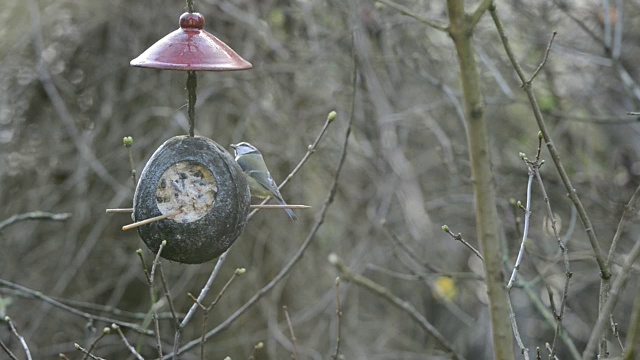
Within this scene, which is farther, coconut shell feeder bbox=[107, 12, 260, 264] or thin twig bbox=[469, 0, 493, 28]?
coconut shell feeder bbox=[107, 12, 260, 264]

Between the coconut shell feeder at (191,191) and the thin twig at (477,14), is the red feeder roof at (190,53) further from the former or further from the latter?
the thin twig at (477,14)

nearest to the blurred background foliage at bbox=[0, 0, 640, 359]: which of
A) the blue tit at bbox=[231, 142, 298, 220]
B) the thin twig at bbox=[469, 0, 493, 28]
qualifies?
the blue tit at bbox=[231, 142, 298, 220]

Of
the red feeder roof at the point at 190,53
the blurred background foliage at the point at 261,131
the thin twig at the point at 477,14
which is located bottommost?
the blurred background foliage at the point at 261,131

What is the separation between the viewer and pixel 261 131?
237 inches

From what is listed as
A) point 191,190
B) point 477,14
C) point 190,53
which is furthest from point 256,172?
point 477,14

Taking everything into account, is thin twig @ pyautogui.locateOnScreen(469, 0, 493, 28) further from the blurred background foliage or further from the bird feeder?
the blurred background foliage

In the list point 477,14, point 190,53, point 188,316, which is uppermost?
point 477,14

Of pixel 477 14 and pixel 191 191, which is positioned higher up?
pixel 477 14

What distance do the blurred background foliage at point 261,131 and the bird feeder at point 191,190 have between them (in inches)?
105

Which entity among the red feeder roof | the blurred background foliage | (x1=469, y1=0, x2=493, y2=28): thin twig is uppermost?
(x1=469, y1=0, x2=493, y2=28): thin twig

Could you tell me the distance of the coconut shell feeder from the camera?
283 centimetres

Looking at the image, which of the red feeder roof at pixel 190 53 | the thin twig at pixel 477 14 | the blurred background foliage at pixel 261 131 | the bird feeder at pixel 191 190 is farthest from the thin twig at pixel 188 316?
the blurred background foliage at pixel 261 131

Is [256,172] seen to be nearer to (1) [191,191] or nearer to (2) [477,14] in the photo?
(1) [191,191]

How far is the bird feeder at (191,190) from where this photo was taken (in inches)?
112
